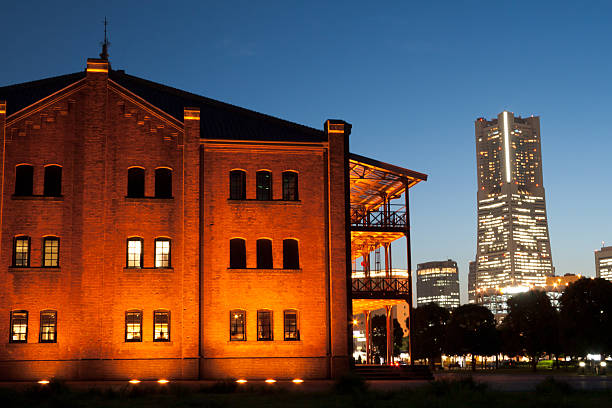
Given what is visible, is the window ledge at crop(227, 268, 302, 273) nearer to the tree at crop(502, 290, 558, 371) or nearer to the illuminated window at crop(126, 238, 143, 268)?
the illuminated window at crop(126, 238, 143, 268)

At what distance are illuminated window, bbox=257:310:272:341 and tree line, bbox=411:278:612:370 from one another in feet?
48.6

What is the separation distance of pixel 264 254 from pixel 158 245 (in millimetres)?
4876

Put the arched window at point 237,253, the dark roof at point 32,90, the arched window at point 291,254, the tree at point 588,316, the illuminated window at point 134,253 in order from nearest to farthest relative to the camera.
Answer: the illuminated window at point 134,253 → the arched window at point 237,253 → the arched window at point 291,254 → the dark roof at point 32,90 → the tree at point 588,316

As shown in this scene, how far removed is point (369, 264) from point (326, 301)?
430 inches

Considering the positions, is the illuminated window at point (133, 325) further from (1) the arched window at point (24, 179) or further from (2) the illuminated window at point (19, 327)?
(1) the arched window at point (24, 179)

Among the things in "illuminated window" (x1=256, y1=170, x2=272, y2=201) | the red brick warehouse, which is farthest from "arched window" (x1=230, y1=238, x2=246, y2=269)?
"illuminated window" (x1=256, y1=170, x2=272, y2=201)

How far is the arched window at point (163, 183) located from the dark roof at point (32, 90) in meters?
7.00

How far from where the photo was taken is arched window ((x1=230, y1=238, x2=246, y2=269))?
116ft

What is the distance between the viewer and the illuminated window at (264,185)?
3625 cm

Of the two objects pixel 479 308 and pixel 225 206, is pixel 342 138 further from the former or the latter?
pixel 479 308

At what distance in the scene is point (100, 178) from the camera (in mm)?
34406

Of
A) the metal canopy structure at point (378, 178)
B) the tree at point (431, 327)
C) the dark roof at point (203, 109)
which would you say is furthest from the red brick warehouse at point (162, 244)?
the tree at point (431, 327)

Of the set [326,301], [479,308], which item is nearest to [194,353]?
[326,301]

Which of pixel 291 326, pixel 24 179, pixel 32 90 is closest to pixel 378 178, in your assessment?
pixel 291 326
